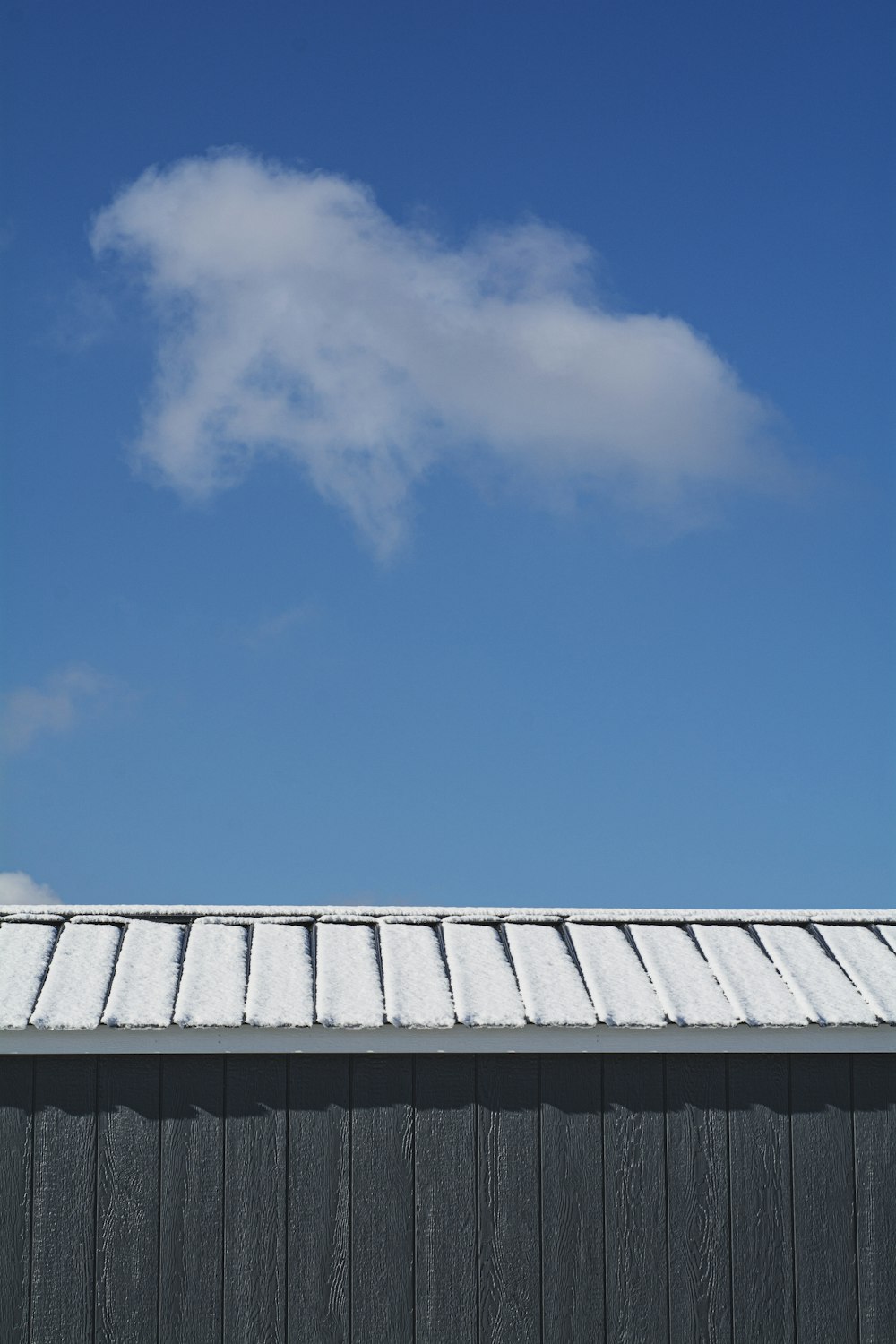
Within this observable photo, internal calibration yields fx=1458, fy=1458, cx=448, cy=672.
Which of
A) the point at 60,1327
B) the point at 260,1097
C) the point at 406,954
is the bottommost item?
the point at 60,1327

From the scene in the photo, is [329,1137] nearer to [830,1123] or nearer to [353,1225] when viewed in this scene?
[353,1225]

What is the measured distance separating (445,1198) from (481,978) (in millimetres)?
879

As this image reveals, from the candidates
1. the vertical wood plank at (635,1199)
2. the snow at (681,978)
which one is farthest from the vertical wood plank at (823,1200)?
the vertical wood plank at (635,1199)

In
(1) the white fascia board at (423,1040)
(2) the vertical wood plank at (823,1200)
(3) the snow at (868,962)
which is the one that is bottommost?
(2) the vertical wood plank at (823,1200)

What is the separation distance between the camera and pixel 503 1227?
584cm

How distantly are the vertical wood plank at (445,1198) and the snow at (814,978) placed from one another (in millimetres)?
1478

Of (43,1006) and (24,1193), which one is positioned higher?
(43,1006)

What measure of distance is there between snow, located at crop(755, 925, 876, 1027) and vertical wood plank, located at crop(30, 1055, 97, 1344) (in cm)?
296

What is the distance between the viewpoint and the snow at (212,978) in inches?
226

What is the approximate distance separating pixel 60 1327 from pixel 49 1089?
0.90 m

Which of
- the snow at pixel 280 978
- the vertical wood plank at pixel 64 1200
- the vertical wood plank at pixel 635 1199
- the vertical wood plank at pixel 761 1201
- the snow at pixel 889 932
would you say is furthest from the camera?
the snow at pixel 889 932

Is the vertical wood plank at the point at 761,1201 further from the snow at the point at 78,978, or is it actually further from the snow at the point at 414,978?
the snow at the point at 78,978

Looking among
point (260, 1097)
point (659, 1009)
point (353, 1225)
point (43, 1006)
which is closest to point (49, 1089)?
point (43, 1006)

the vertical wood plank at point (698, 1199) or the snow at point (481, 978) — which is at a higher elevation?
the snow at point (481, 978)
